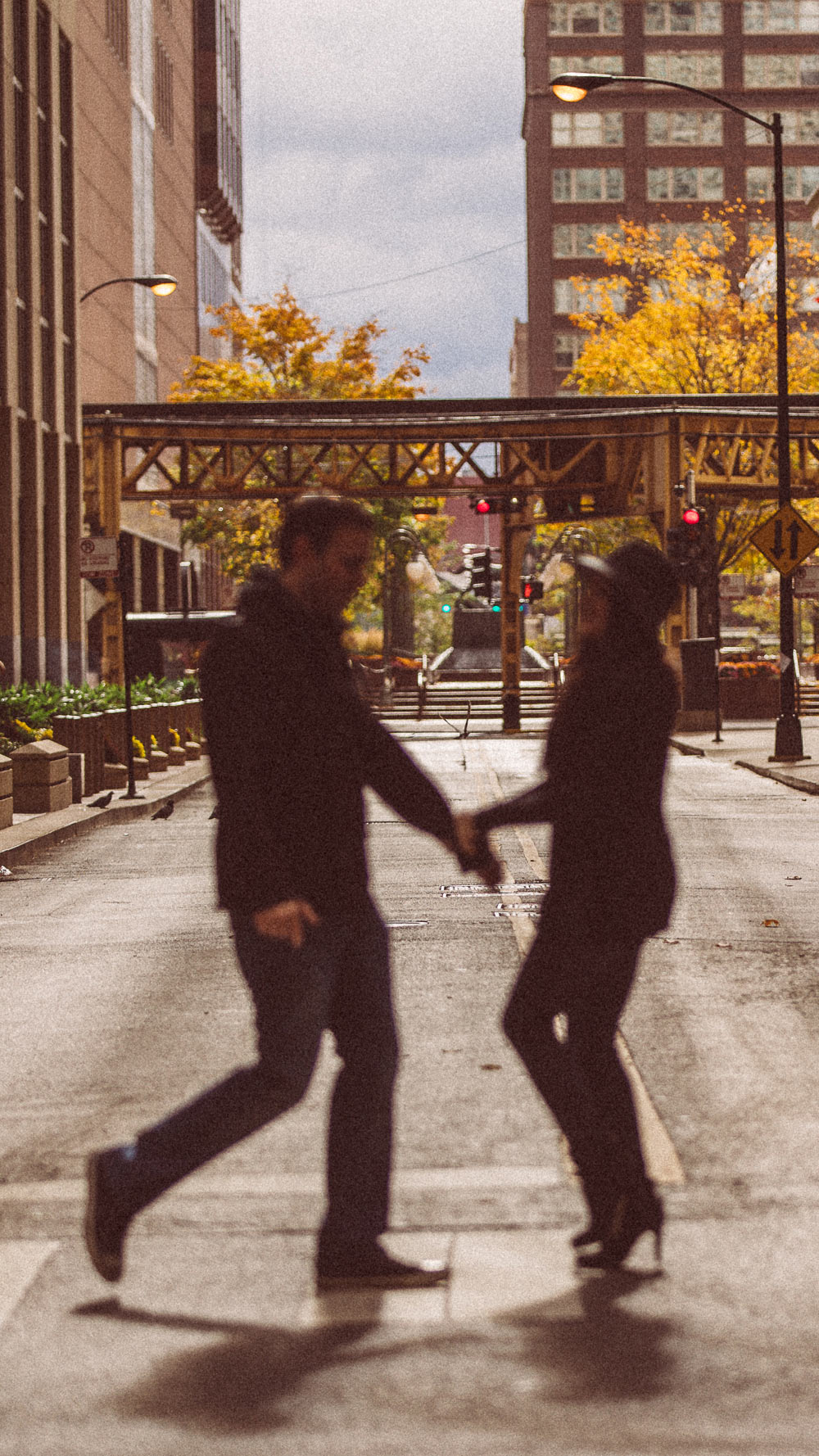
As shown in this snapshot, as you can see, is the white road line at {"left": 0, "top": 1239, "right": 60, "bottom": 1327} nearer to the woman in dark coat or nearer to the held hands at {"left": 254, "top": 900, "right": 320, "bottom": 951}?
the held hands at {"left": 254, "top": 900, "right": 320, "bottom": 951}

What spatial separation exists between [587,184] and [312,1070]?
106291 millimetres

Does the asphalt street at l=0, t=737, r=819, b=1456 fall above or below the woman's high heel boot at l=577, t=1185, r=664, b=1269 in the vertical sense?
below

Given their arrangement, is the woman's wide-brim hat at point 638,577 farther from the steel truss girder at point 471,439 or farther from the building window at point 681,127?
the building window at point 681,127

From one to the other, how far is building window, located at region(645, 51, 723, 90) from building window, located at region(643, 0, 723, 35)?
3.56ft

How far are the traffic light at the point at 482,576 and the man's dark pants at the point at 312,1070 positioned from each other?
41.2 meters

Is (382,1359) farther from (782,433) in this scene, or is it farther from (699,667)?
(699,667)

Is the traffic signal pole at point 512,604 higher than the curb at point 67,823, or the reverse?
the traffic signal pole at point 512,604

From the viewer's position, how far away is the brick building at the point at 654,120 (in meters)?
104

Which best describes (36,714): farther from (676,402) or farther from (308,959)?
(676,402)

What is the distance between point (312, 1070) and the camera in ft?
14.9

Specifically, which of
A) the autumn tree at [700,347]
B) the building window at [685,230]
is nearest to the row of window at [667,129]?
the building window at [685,230]

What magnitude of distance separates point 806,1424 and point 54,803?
1747 centimetres

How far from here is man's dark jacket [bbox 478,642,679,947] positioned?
4594mm

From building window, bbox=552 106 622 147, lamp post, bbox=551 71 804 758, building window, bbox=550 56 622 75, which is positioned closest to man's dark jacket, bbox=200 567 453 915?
lamp post, bbox=551 71 804 758
